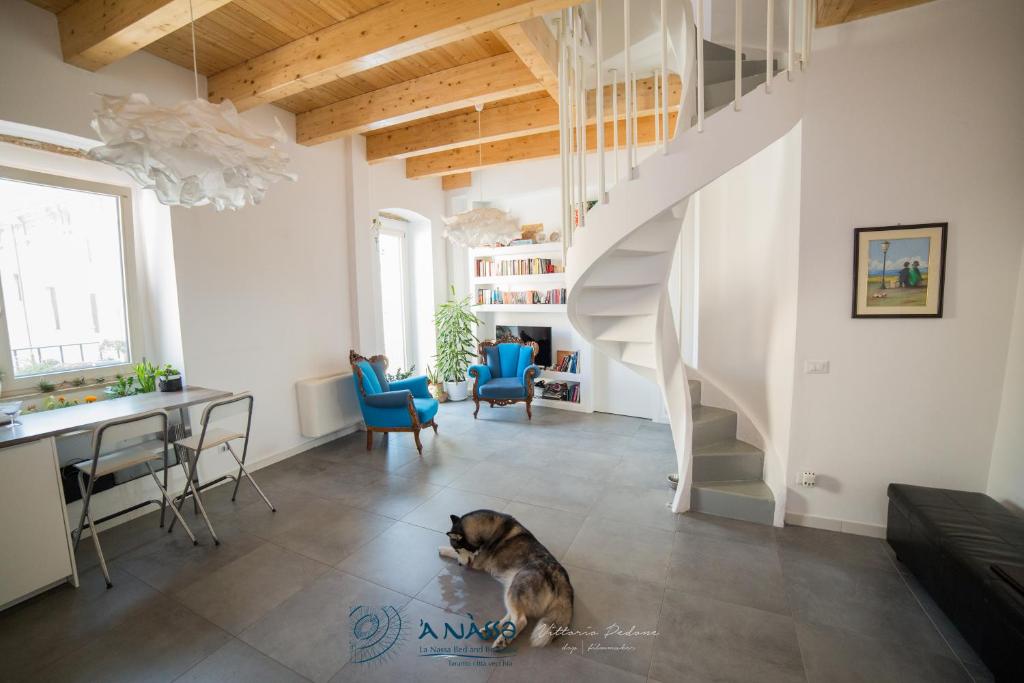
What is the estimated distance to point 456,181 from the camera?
19.9ft

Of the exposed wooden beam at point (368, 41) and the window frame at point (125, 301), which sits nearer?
the exposed wooden beam at point (368, 41)

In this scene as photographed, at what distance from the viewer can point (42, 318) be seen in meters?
2.92

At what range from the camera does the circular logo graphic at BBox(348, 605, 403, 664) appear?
1.85 metres

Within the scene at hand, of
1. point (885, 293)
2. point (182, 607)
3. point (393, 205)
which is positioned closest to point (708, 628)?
point (885, 293)

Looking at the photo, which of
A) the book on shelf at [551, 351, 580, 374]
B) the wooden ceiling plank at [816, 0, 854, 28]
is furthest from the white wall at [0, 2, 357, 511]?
the wooden ceiling plank at [816, 0, 854, 28]

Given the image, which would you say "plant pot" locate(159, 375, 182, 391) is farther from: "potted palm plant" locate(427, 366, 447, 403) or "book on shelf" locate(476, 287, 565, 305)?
"book on shelf" locate(476, 287, 565, 305)

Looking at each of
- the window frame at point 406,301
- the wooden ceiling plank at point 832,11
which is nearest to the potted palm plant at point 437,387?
the window frame at point 406,301

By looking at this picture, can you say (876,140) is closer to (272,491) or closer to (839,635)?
(839,635)

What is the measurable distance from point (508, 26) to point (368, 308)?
10.7ft

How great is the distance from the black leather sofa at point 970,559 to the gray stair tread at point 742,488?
641mm

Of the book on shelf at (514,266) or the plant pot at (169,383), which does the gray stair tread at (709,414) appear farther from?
the plant pot at (169,383)

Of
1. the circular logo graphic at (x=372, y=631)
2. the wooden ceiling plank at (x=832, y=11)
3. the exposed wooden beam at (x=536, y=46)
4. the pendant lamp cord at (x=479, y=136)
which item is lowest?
the circular logo graphic at (x=372, y=631)

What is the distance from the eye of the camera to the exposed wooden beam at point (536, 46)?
2.50 metres

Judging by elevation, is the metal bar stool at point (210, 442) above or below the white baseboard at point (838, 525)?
above
